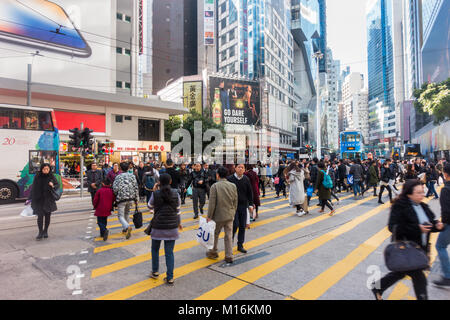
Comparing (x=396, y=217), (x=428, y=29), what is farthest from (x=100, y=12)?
(x=428, y=29)

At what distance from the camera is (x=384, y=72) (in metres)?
146

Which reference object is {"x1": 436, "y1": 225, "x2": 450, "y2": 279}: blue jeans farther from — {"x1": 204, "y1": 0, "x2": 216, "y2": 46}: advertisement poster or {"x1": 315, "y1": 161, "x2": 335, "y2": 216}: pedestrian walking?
{"x1": 204, "y1": 0, "x2": 216, "y2": 46}: advertisement poster

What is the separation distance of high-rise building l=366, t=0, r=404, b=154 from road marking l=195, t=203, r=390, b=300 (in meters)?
99.3

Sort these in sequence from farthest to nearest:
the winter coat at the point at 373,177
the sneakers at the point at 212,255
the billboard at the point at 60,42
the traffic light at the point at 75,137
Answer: the billboard at the point at 60,42
the traffic light at the point at 75,137
the winter coat at the point at 373,177
the sneakers at the point at 212,255

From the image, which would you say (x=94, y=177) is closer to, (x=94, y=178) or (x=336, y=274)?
(x=94, y=178)

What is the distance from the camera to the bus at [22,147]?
1220cm

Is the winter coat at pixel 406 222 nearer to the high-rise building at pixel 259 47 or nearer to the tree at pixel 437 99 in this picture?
the tree at pixel 437 99

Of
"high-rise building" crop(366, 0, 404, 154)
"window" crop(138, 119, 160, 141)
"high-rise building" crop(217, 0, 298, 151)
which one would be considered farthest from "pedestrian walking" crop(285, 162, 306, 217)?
"high-rise building" crop(366, 0, 404, 154)

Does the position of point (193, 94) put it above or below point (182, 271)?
above

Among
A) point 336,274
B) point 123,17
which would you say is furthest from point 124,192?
point 123,17

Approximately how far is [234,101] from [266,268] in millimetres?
42735

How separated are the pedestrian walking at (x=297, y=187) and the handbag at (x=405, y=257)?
6039 millimetres

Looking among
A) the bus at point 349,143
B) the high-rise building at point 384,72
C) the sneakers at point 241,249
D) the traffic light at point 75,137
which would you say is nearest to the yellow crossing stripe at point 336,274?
the sneakers at point 241,249

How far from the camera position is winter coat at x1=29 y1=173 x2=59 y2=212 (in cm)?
650
